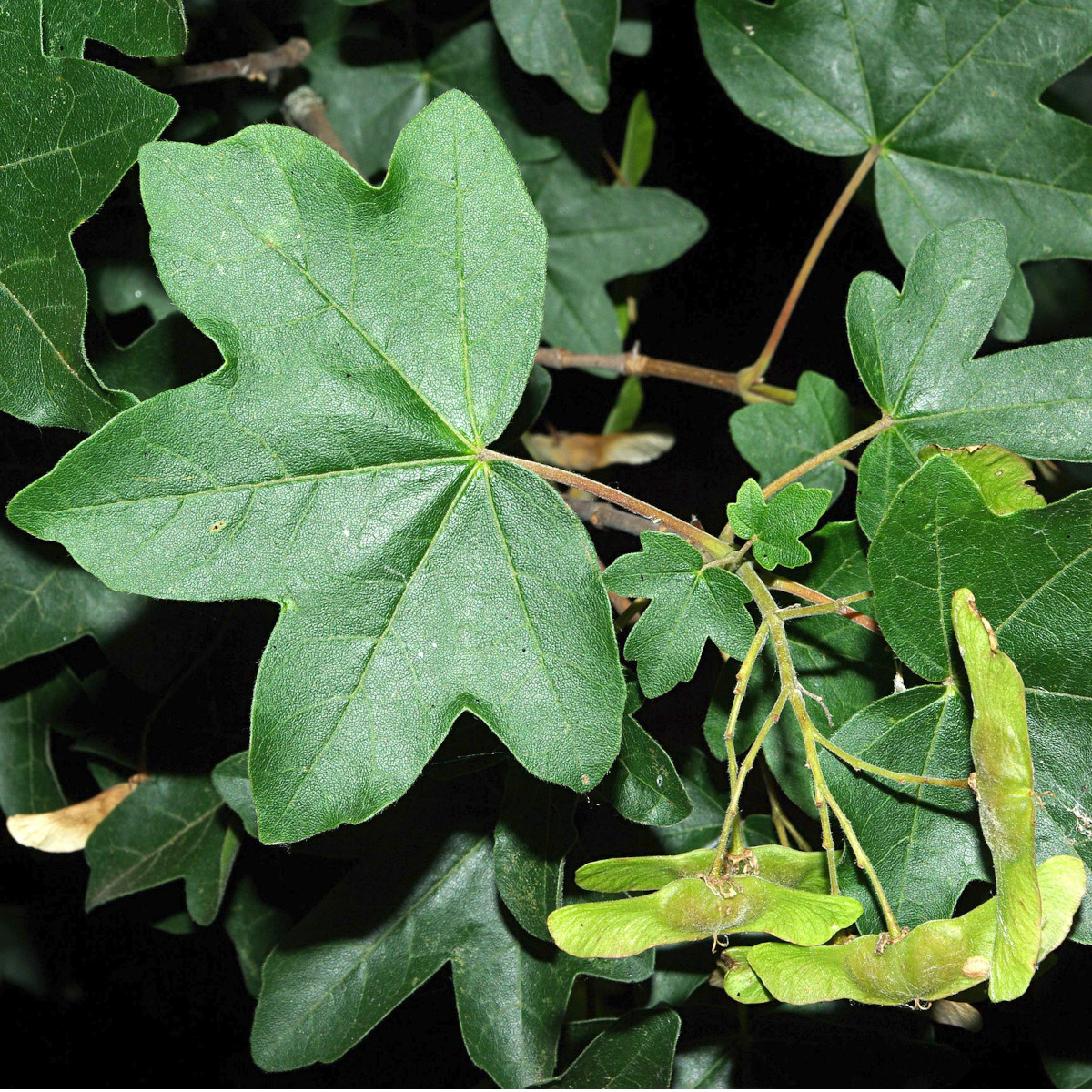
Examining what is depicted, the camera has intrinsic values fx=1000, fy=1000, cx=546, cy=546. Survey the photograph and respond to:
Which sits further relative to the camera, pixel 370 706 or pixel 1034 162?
pixel 1034 162

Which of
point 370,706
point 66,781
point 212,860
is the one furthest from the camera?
point 66,781

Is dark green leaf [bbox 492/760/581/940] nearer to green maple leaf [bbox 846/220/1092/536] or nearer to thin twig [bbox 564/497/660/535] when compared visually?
thin twig [bbox 564/497/660/535]

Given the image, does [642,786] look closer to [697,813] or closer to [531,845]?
[531,845]

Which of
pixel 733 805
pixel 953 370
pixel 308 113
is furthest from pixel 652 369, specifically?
pixel 733 805

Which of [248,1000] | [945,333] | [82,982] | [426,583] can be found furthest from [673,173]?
[82,982]

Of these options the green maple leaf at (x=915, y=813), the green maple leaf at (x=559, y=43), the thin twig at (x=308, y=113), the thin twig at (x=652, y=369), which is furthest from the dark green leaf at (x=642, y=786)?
the thin twig at (x=308, y=113)

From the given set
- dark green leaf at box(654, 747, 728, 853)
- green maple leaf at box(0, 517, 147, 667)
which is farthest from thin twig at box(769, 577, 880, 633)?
green maple leaf at box(0, 517, 147, 667)

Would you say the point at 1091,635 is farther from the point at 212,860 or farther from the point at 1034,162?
the point at 212,860
